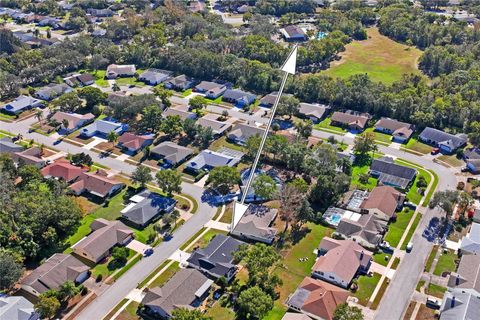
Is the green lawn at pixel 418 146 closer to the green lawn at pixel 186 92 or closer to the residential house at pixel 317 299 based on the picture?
the residential house at pixel 317 299

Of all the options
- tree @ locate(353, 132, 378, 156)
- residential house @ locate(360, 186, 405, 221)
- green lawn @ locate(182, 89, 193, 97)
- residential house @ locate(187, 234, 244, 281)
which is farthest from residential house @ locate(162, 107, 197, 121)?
residential house @ locate(360, 186, 405, 221)

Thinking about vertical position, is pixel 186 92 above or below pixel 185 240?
above

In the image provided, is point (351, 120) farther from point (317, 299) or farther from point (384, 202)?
point (317, 299)

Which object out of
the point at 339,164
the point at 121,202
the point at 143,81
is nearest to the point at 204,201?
the point at 121,202

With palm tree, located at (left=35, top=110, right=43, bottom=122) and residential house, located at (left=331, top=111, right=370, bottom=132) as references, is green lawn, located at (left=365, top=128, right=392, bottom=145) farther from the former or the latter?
palm tree, located at (left=35, top=110, right=43, bottom=122)

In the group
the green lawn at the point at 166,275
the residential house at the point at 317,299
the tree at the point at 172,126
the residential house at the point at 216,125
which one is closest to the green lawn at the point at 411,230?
the residential house at the point at 317,299

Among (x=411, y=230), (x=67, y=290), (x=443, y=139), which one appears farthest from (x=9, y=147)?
(x=443, y=139)
